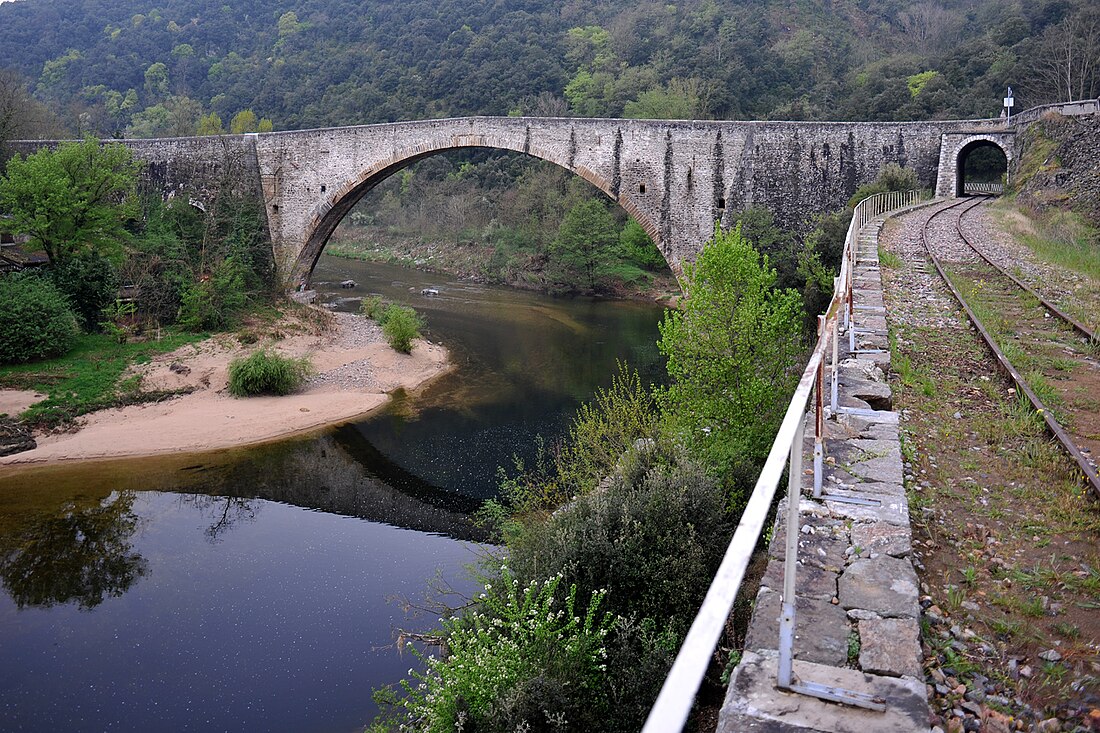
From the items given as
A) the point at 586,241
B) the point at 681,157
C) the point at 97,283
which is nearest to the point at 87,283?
the point at 97,283

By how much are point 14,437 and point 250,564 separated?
6.34 metres

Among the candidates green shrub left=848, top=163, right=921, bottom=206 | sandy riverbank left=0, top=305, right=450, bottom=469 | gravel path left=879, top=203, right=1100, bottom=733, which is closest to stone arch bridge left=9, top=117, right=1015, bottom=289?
green shrub left=848, top=163, right=921, bottom=206

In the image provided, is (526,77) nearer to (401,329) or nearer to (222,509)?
(401,329)

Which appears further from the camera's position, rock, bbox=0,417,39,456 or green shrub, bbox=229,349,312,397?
green shrub, bbox=229,349,312,397

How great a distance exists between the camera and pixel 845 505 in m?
3.35

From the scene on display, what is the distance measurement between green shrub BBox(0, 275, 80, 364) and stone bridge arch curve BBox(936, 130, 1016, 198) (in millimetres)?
18637

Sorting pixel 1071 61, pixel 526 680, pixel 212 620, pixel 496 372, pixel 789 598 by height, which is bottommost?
pixel 212 620

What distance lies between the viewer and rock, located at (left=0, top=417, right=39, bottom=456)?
1230 centimetres

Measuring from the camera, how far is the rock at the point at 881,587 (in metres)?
2.64

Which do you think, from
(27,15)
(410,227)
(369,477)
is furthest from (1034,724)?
(27,15)

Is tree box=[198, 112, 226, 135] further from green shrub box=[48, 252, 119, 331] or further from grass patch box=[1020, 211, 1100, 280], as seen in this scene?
grass patch box=[1020, 211, 1100, 280]

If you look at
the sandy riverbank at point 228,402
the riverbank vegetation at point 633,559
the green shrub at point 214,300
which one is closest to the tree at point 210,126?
the green shrub at point 214,300

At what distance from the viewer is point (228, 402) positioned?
1486 centimetres

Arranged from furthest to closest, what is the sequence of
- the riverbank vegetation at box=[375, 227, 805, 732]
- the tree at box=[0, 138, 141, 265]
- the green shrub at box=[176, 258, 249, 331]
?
the green shrub at box=[176, 258, 249, 331]
the tree at box=[0, 138, 141, 265]
the riverbank vegetation at box=[375, 227, 805, 732]
